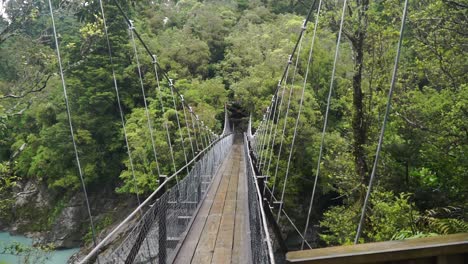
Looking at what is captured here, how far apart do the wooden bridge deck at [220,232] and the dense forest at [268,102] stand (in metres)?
1.33

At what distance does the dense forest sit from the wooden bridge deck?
133cm

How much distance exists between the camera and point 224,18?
946 inches

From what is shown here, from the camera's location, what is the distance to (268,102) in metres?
12.6

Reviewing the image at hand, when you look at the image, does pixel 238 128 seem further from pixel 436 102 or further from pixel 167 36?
pixel 436 102

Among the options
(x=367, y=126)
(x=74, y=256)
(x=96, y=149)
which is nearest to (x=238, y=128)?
(x=96, y=149)

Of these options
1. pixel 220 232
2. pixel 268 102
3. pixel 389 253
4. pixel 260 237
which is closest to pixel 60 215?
pixel 268 102

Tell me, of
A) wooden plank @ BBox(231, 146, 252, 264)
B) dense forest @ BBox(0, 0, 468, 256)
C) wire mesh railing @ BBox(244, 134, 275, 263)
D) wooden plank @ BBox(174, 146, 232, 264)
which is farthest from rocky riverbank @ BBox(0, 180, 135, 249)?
wire mesh railing @ BBox(244, 134, 275, 263)

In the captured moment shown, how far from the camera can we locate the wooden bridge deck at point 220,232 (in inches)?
95.7

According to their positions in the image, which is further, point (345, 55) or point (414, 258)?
point (345, 55)

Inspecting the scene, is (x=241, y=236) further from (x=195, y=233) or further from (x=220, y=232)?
(x=195, y=233)

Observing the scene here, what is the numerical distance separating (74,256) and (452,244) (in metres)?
12.5

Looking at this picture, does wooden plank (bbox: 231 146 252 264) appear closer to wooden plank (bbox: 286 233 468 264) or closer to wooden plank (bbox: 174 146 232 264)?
wooden plank (bbox: 174 146 232 264)

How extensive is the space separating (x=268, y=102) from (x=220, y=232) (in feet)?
32.2

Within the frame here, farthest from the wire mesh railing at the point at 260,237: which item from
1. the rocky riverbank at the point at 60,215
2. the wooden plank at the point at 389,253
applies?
the rocky riverbank at the point at 60,215
